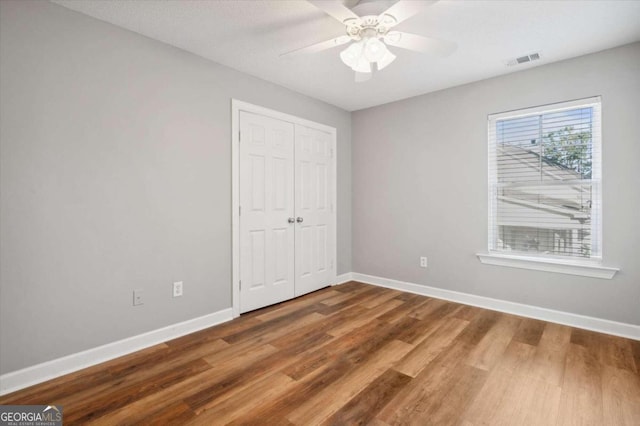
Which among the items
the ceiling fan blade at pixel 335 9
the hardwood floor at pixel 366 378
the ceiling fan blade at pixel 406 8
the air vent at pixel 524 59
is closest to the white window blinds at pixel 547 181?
the air vent at pixel 524 59

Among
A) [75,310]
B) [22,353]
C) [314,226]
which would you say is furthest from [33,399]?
[314,226]

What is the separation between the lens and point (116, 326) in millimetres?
2316

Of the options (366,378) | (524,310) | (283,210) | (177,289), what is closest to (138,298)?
(177,289)

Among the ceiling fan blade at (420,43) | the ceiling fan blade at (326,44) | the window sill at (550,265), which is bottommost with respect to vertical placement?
the window sill at (550,265)

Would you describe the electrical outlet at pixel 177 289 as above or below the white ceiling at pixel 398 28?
below

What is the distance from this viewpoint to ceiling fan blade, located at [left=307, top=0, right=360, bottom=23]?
5.21 ft

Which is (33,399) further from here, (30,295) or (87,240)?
(87,240)

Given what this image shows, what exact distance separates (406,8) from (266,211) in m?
2.35

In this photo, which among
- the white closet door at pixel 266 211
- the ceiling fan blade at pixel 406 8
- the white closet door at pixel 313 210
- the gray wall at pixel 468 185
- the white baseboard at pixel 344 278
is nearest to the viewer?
the ceiling fan blade at pixel 406 8

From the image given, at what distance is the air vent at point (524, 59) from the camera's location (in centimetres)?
277

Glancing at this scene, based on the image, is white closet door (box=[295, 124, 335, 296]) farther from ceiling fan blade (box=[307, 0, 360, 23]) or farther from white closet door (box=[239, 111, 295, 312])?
ceiling fan blade (box=[307, 0, 360, 23])

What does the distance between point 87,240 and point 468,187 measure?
12.2 feet

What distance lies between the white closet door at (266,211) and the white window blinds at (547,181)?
2.35 metres

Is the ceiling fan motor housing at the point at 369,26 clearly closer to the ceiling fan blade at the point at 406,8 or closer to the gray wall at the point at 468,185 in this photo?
the ceiling fan blade at the point at 406,8
